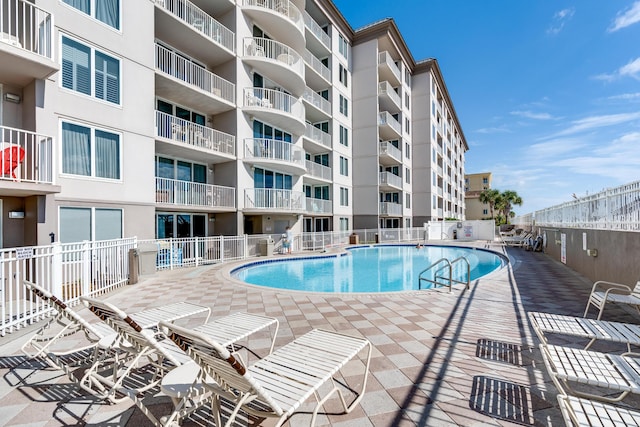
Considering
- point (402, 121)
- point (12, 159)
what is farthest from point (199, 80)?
point (402, 121)

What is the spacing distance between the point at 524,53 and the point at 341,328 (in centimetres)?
2171

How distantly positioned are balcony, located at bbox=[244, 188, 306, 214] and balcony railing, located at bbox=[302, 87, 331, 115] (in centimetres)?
792

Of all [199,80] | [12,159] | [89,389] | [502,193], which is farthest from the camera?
[502,193]

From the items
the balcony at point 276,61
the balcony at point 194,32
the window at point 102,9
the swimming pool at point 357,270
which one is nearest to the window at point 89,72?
the window at point 102,9

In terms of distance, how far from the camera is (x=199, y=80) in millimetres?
13984

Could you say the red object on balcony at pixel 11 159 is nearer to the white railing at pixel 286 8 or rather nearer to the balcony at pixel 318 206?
the white railing at pixel 286 8

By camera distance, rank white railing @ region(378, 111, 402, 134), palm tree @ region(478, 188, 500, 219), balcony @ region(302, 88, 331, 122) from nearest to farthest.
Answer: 1. balcony @ region(302, 88, 331, 122)
2. white railing @ region(378, 111, 402, 134)
3. palm tree @ region(478, 188, 500, 219)

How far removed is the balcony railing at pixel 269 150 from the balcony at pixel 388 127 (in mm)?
11574

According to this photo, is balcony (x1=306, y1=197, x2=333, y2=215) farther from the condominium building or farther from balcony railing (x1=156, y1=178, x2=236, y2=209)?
balcony railing (x1=156, y1=178, x2=236, y2=209)

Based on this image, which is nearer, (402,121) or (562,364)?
(562,364)

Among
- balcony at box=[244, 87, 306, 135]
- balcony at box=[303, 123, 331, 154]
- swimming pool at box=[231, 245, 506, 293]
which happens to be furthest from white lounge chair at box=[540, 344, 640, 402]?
balcony at box=[303, 123, 331, 154]

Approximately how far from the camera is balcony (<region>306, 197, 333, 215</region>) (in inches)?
797

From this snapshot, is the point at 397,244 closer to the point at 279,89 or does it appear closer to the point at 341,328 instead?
the point at 279,89

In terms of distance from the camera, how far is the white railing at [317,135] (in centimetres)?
2084
